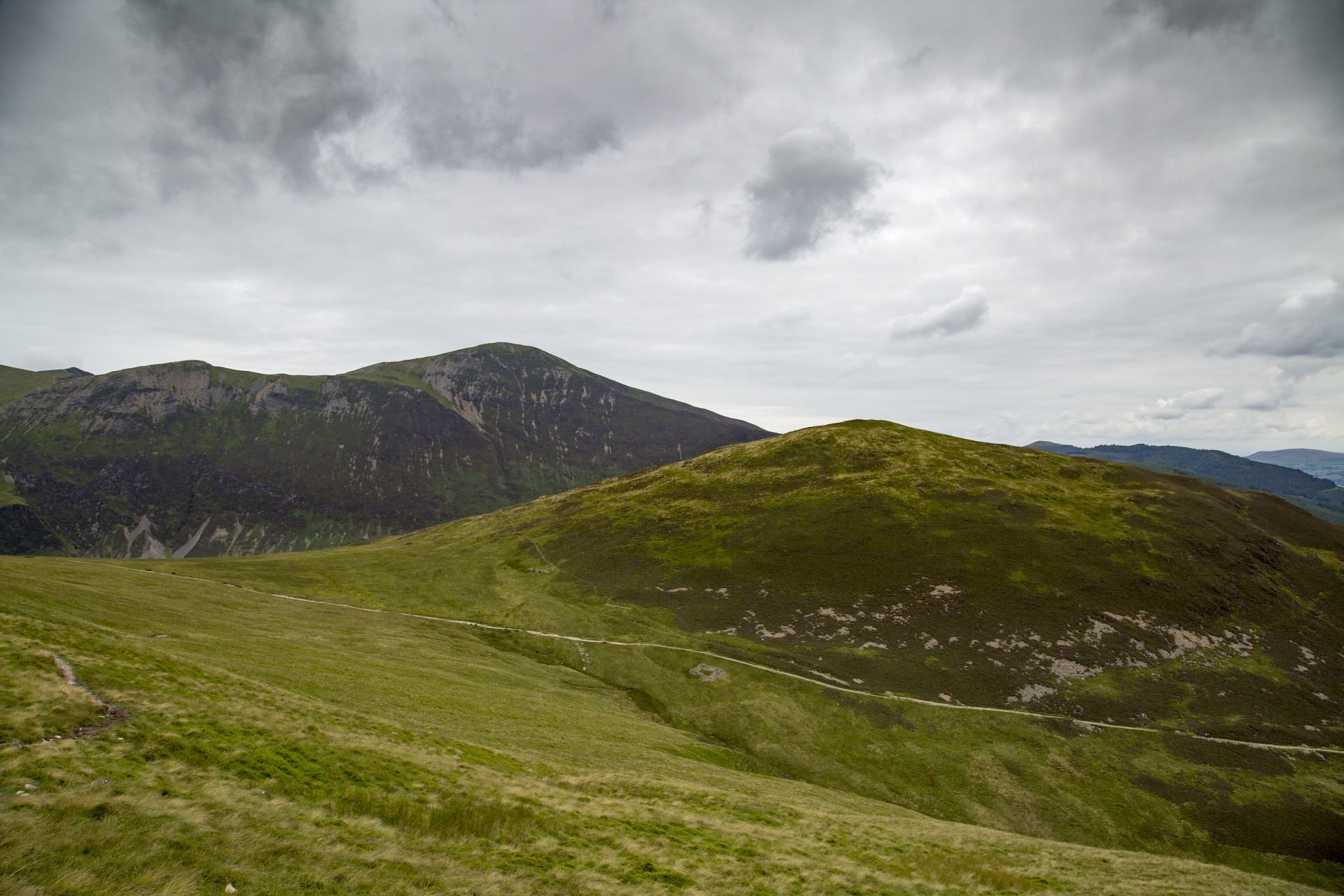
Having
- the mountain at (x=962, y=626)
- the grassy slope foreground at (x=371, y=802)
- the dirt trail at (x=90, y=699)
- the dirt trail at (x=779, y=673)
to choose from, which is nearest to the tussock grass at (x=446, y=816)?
the grassy slope foreground at (x=371, y=802)

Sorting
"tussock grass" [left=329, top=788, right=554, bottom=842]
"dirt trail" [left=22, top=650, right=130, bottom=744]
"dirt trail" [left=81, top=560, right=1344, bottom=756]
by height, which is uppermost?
"dirt trail" [left=22, top=650, right=130, bottom=744]

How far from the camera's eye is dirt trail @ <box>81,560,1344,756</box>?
199ft

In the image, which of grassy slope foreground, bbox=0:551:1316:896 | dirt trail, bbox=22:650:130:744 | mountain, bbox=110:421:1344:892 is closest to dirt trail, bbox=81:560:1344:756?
mountain, bbox=110:421:1344:892

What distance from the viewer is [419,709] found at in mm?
38812

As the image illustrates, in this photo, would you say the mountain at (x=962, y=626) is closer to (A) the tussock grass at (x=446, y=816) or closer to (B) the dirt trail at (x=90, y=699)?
(A) the tussock grass at (x=446, y=816)

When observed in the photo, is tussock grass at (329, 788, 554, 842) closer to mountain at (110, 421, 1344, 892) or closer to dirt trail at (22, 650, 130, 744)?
dirt trail at (22, 650, 130, 744)

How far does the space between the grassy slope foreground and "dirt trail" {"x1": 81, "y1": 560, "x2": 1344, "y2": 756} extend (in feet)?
77.0

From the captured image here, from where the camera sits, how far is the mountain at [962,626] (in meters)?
54.1

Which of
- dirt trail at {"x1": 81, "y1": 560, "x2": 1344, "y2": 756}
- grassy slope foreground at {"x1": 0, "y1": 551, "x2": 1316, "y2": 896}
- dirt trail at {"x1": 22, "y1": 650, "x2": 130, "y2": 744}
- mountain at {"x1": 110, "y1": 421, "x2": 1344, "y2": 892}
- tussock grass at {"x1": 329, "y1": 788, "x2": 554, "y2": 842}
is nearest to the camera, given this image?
grassy slope foreground at {"x1": 0, "y1": 551, "x2": 1316, "y2": 896}

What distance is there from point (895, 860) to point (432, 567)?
355ft

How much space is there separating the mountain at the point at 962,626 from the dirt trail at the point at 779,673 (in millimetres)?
423

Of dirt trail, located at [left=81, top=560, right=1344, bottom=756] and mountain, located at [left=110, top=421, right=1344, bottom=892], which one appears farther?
dirt trail, located at [left=81, top=560, right=1344, bottom=756]

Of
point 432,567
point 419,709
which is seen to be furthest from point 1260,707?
point 432,567

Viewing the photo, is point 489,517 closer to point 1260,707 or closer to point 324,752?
point 324,752
